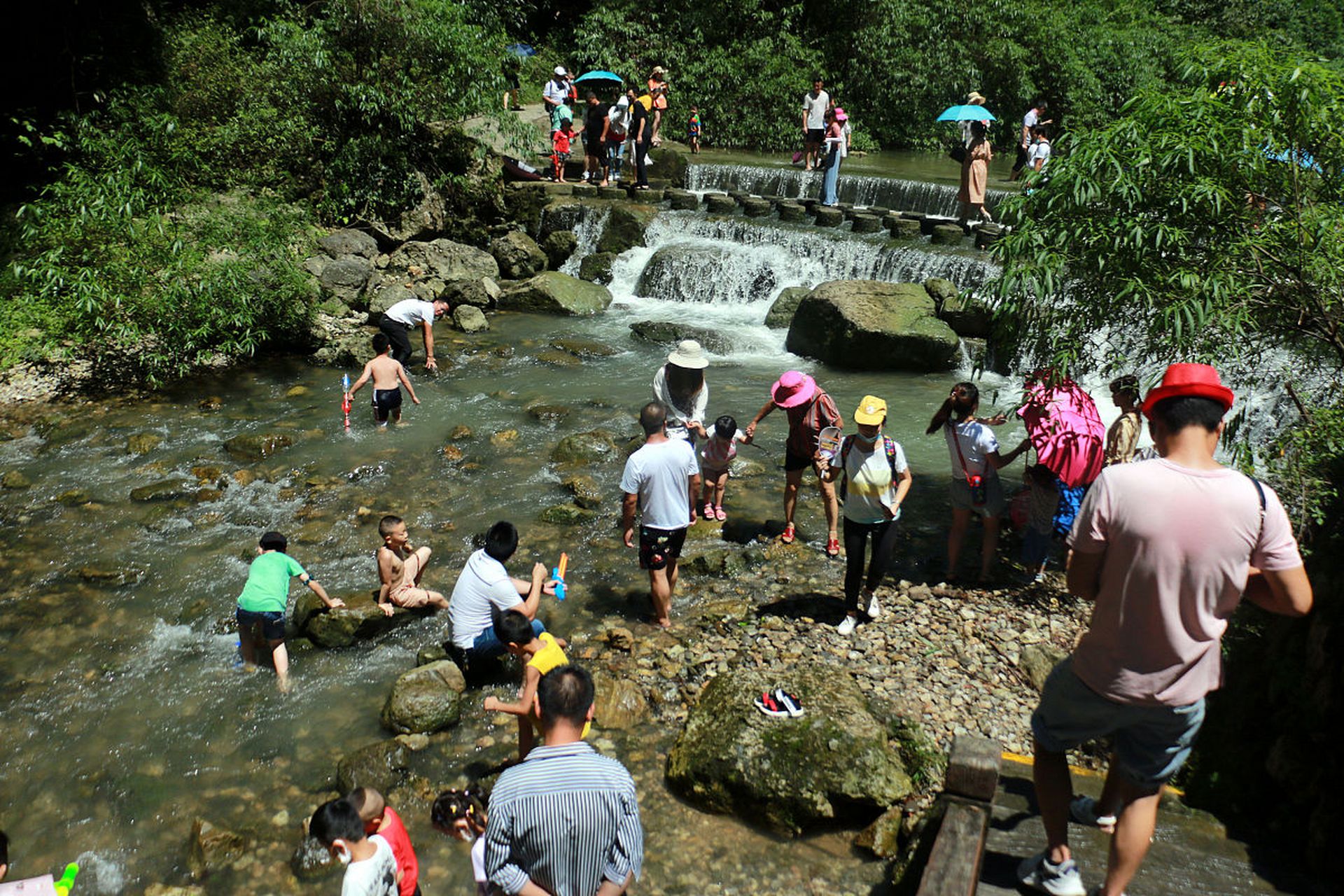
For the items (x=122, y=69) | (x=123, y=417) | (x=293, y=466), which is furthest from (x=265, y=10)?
(x=293, y=466)

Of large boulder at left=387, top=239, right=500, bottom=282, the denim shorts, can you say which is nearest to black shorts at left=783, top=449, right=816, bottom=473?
the denim shorts

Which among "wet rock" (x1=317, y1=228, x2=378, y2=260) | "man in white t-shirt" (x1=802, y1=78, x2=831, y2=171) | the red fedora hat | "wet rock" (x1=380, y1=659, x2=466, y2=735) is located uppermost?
"man in white t-shirt" (x1=802, y1=78, x2=831, y2=171)

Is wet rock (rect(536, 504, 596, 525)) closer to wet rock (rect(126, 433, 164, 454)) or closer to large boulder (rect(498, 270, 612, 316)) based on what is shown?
wet rock (rect(126, 433, 164, 454))

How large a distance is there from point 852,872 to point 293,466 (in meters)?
7.91

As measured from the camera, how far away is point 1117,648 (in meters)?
3.22

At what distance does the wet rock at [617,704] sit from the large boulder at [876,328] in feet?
29.3

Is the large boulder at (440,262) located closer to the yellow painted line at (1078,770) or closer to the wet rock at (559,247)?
the wet rock at (559,247)

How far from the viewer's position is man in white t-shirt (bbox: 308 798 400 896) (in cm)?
390

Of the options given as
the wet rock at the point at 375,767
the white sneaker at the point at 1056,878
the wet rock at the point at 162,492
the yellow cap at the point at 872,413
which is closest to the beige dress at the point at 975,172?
the yellow cap at the point at 872,413

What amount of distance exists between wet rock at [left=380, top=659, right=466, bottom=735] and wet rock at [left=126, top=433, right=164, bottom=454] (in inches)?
242

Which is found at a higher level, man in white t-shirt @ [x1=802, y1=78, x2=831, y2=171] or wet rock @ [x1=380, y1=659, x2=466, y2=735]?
man in white t-shirt @ [x1=802, y1=78, x2=831, y2=171]

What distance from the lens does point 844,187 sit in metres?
21.2

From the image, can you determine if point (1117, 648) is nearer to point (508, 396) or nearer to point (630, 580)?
point (630, 580)

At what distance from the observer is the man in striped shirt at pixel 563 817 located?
3324 mm
